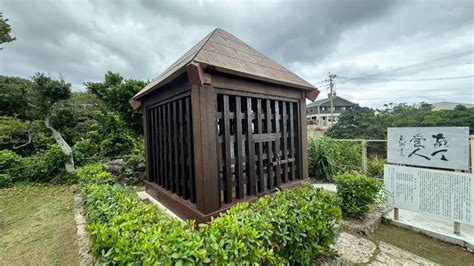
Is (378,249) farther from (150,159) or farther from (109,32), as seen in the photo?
(109,32)

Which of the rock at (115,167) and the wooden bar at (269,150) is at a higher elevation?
the wooden bar at (269,150)

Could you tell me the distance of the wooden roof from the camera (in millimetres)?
2527

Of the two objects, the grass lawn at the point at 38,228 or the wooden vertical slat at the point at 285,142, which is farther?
the wooden vertical slat at the point at 285,142

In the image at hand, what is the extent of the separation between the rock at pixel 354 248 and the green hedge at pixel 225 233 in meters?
0.58

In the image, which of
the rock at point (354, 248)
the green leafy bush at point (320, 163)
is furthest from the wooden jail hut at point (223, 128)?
the green leafy bush at point (320, 163)

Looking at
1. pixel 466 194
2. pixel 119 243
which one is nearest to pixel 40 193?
pixel 119 243

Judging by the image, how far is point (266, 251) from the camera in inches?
56.6

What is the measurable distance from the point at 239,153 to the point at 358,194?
7.15 feet

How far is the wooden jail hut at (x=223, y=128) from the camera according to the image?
254 cm

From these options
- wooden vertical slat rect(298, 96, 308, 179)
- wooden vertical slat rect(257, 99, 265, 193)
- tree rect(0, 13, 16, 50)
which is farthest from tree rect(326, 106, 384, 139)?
tree rect(0, 13, 16, 50)

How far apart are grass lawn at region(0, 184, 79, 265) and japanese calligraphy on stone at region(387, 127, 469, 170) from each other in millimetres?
5216

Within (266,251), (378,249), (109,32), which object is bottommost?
(378,249)

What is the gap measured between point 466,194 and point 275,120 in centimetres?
295

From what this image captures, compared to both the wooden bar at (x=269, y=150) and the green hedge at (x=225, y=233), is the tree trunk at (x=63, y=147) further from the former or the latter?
the wooden bar at (x=269, y=150)
